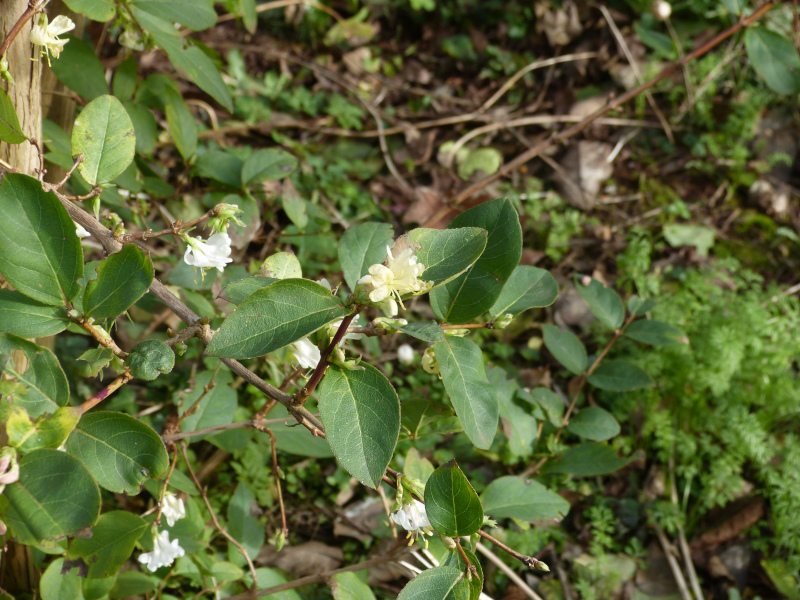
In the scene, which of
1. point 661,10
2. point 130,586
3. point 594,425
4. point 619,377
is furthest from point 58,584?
point 661,10

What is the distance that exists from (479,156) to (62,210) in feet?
7.79

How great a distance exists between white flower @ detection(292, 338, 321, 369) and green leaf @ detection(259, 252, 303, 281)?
119 millimetres

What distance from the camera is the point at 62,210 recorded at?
0.83 metres

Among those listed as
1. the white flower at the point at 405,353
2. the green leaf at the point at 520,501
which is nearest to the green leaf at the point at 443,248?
the green leaf at the point at 520,501

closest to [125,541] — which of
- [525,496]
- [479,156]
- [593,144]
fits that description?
[525,496]

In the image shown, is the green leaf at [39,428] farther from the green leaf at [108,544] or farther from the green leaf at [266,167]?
the green leaf at [266,167]

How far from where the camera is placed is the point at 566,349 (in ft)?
5.80

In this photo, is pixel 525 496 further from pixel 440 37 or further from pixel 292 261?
pixel 440 37

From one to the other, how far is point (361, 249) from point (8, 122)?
2.01ft

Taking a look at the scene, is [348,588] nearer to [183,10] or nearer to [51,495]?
[51,495]

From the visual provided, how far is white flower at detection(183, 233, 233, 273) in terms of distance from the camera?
99 centimetres

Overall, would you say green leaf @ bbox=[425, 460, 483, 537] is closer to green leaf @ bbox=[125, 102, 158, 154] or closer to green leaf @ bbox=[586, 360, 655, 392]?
green leaf @ bbox=[586, 360, 655, 392]

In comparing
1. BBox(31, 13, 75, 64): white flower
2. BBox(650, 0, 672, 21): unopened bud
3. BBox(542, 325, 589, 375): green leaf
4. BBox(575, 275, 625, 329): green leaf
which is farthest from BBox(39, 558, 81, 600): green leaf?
BBox(650, 0, 672, 21): unopened bud

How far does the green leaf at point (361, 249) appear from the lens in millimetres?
1025
